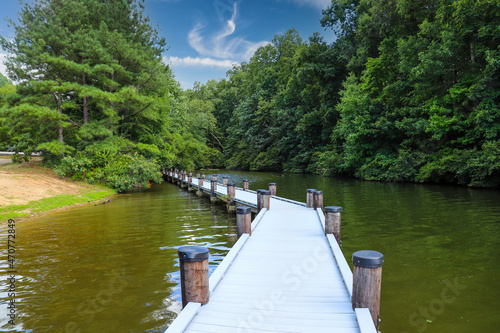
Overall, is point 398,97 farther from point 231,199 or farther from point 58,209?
point 58,209

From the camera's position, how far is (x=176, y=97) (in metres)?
39.3

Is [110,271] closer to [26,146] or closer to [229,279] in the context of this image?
[229,279]

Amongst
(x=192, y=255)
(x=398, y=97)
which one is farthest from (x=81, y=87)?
(x=398, y=97)

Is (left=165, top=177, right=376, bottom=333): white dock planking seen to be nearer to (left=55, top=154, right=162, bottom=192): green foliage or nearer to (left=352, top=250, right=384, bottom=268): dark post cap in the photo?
(left=352, top=250, right=384, bottom=268): dark post cap

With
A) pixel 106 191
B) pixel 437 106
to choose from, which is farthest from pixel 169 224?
pixel 437 106

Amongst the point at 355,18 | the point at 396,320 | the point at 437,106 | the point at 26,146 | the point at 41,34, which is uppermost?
the point at 355,18

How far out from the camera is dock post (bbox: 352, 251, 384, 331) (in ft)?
11.3

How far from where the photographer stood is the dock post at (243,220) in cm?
696

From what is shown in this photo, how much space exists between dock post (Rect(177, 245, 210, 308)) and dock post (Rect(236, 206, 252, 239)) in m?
3.08

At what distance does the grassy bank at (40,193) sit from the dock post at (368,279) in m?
12.8

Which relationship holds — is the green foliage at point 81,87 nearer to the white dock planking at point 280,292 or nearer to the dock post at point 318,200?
the dock post at point 318,200

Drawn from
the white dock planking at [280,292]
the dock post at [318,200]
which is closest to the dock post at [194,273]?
the white dock planking at [280,292]

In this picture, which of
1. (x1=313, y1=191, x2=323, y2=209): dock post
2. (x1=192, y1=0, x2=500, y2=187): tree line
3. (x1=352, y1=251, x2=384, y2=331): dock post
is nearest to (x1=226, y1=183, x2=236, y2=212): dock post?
(x1=313, y1=191, x2=323, y2=209): dock post

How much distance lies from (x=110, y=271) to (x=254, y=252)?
3.23m
